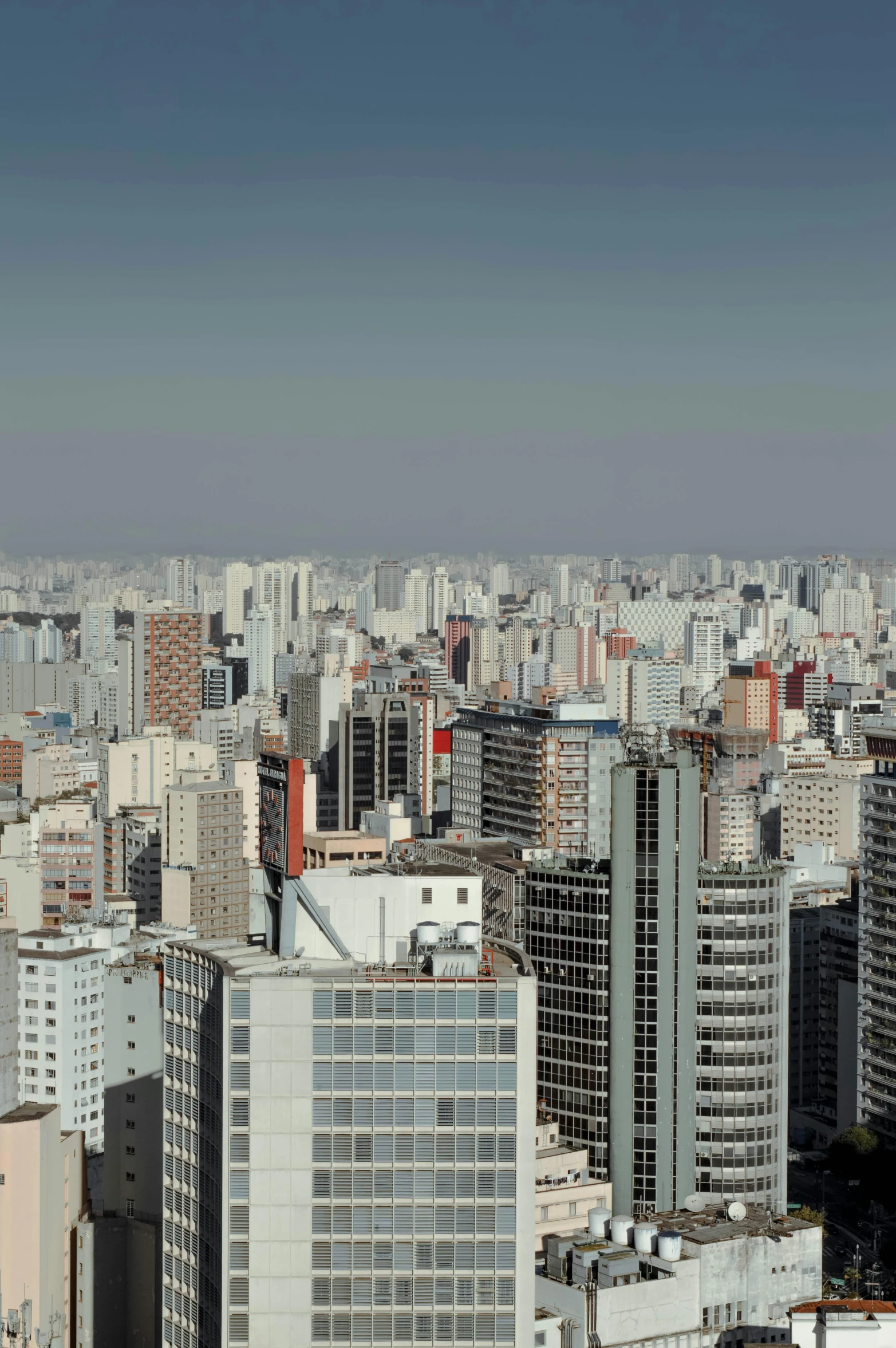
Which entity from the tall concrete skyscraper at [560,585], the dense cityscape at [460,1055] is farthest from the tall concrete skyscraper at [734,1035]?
the tall concrete skyscraper at [560,585]

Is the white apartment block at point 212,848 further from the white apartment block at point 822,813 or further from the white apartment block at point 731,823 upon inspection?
the white apartment block at point 822,813

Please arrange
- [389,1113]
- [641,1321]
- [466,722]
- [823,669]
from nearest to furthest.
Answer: [389,1113] < [641,1321] < [466,722] < [823,669]

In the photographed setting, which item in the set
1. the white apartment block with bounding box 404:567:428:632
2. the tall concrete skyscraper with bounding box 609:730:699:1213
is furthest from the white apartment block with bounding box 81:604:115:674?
the tall concrete skyscraper with bounding box 609:730:699:1213

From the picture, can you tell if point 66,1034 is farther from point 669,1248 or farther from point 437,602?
point 437,602

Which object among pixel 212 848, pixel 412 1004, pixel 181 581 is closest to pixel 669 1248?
pixel 412 1004

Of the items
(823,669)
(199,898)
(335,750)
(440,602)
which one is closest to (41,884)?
(199,898)

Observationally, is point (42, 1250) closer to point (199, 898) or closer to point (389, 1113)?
point (389, 1113)

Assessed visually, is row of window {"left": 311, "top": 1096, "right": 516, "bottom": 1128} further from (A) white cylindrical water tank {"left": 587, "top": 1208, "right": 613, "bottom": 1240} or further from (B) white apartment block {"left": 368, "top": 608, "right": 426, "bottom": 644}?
(B) white apartment block {"left": 368, "top": 608, "right": 426, "bottom": 644}
